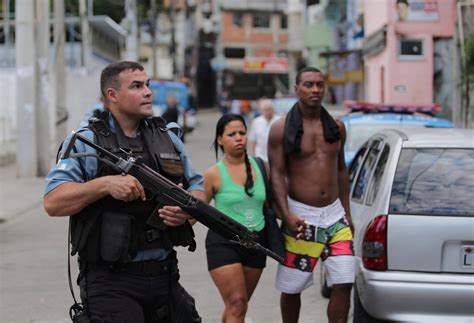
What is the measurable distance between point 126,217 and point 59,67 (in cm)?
1722

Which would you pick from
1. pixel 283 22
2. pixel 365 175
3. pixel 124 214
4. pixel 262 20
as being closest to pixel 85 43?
pixel 365 175

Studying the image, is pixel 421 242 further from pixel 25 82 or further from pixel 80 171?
pixel 25 82

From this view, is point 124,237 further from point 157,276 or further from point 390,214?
point 390,214

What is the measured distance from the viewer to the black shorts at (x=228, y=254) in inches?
206

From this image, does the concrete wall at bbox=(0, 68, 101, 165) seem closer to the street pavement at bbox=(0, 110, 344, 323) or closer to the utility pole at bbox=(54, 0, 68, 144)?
the utility pole at bbox=(54, 0, 68, 144)

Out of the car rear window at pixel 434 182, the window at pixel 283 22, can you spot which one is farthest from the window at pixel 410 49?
the window at pixel 283 22

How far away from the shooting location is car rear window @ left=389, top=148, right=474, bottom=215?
519 cm

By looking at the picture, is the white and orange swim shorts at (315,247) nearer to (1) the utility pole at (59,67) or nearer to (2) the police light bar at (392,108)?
(2) the police light bar at (392,108)

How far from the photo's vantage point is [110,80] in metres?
3.87

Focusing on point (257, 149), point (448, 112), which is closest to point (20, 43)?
point (257, 149)

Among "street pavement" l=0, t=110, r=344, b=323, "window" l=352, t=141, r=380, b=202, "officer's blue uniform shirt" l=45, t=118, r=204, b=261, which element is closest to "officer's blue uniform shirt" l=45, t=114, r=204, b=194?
"officer's blue uniform shirt" l=45, t=118, r=204, b=261

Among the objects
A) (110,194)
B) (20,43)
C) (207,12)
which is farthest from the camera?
(207,12)

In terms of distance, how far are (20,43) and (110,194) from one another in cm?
1456

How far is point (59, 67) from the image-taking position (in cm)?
2028
